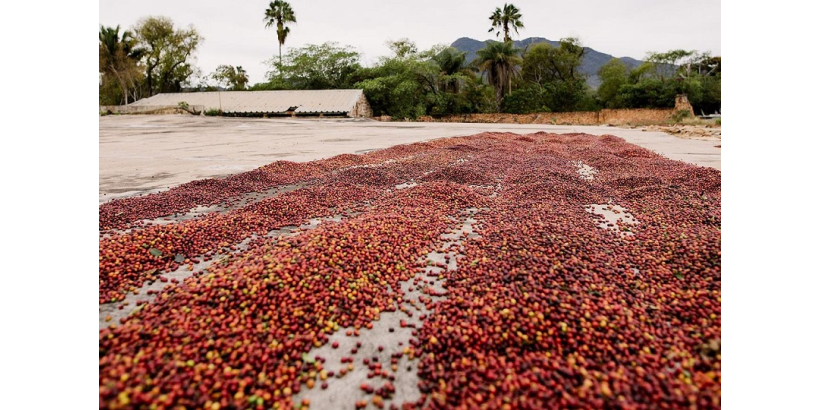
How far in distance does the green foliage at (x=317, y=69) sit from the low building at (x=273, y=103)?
5.19 m

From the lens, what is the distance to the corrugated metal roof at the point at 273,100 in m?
30.4

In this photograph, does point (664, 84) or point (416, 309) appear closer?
point (416, 309)

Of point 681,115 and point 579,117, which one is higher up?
point 579,117

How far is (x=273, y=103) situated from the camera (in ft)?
105

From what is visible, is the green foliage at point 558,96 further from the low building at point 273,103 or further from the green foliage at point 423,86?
the low building at point 273,103

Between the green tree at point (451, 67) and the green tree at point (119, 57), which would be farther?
the green tree at point (451, 67)

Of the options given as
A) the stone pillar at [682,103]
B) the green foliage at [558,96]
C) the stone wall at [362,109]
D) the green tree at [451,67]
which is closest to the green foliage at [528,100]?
the green foliage at [558,96]

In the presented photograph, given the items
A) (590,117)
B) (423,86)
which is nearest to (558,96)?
(590,117)

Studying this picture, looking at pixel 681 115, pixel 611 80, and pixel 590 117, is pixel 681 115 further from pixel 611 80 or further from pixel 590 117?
pixel 611 80

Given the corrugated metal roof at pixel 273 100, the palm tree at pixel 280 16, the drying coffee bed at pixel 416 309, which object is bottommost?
the drying coffee bed at pixel 416 309

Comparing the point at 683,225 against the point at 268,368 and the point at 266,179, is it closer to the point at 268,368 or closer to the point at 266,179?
the point at 268,368

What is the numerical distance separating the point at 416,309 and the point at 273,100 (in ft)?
111

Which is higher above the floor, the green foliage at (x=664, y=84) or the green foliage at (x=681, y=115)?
the green foliage at (x=664, y=84)

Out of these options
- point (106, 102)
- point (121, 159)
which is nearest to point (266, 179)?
point (121, 159)
